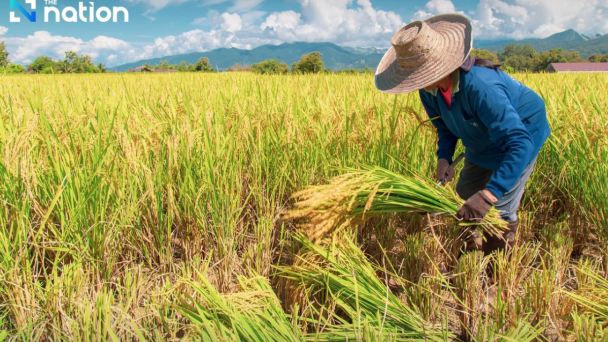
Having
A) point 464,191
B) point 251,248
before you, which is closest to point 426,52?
point 464,191

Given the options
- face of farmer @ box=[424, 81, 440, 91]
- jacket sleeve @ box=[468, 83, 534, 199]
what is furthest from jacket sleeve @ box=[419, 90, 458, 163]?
jacket sleeve @ box=[468, 83, 534, 199]

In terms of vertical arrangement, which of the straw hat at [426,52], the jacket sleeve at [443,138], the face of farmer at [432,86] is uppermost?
the straw hat at [426,52]

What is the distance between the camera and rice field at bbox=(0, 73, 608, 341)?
3.87ft

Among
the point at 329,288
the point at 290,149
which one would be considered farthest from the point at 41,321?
the point at 290,149

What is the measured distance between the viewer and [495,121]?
4.23ft

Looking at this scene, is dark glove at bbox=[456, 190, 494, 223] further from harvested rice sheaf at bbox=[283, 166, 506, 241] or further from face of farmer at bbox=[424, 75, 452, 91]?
face of farmer at bbox=[424, 75, 452, 91]

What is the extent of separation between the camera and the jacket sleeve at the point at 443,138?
Result: 5.56 ft

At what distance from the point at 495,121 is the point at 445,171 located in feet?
1.22

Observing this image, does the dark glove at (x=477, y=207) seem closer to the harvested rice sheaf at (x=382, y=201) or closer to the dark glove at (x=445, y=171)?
the harvested rice sheaf at (x=382, y=201)

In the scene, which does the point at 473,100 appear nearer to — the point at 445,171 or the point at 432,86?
the point at 432,86

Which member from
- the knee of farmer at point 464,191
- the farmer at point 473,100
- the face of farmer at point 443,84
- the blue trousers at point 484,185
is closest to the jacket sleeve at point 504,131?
the farmer at point 473,100

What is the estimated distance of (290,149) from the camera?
178cm

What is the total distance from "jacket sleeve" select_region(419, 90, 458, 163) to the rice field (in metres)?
0.14

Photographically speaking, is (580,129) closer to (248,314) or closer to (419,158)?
(419,158)
